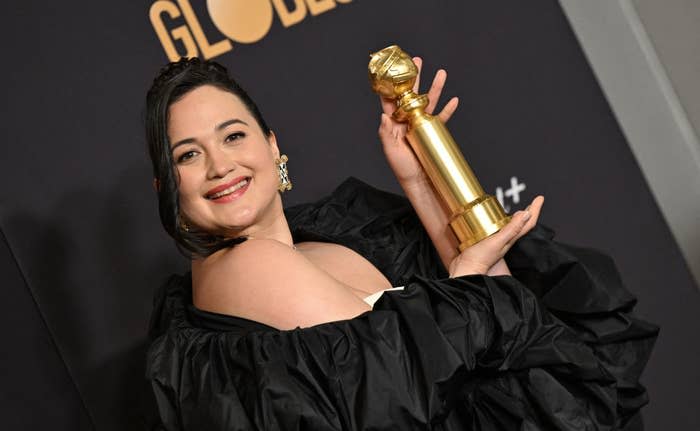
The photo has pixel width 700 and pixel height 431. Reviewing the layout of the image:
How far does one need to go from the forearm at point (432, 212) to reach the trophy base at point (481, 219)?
19cm

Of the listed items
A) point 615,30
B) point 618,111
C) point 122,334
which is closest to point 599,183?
point 618,111

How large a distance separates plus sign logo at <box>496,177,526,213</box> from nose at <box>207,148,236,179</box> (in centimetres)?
143

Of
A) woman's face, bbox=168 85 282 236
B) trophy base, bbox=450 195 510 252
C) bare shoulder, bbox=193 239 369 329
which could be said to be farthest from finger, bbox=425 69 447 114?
bare shoulder, bbox=193 239 369 329

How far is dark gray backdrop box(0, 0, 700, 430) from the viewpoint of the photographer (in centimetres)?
270

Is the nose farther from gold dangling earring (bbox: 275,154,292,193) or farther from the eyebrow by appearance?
gold dangling earring (bbox: 275,154,292,193)

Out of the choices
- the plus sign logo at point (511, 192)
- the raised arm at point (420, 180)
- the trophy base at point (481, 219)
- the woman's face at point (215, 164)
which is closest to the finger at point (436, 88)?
the raised arm at point (420, 180)

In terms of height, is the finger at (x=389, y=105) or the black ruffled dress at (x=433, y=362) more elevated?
the finger at (x=389, y=105)

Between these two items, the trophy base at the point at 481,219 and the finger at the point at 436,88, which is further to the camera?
the finger at the point at 436,88

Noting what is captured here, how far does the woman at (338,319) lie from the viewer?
5.66ft

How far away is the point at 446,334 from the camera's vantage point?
178 cm

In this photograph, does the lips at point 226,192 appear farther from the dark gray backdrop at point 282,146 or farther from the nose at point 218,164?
the dark gray backdrop at point 282,146

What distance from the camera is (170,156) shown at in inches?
79.7

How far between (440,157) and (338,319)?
1.47ft

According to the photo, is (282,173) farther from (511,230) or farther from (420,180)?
(511,230)
